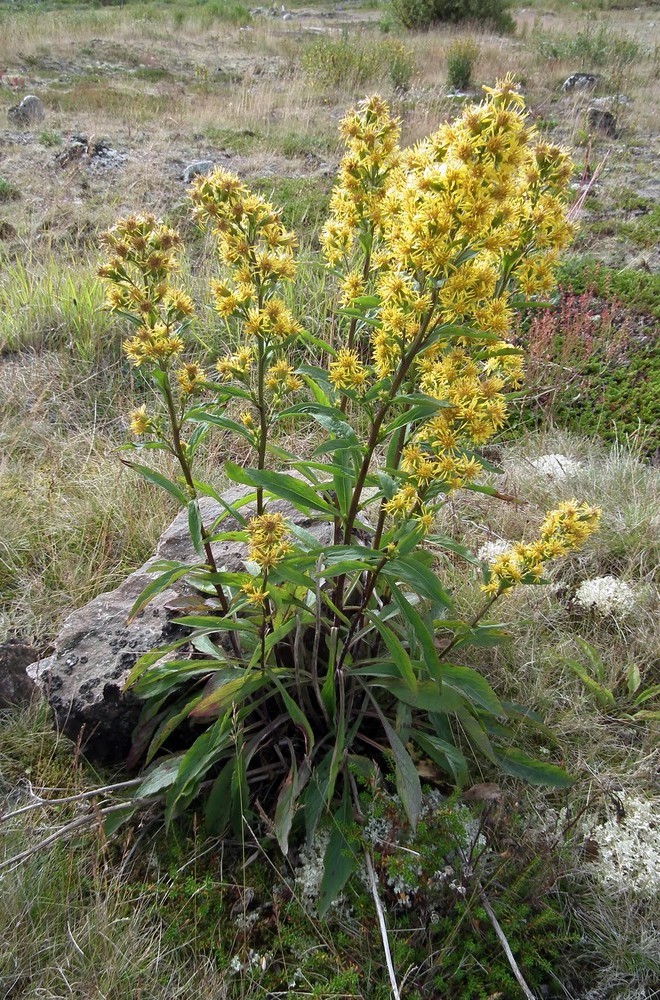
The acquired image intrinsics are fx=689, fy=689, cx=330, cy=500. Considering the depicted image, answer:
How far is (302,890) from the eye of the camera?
192 cm

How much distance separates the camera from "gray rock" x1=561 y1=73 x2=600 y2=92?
1074 centimetres

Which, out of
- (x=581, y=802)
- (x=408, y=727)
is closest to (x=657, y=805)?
(x=581, y=802)

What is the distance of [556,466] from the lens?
3658mm

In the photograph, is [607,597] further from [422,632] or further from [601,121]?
[601,121]

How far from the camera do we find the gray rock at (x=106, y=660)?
7.13ft

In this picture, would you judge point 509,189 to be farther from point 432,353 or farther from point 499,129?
point 432,353

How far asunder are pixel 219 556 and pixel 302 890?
3.83 feet

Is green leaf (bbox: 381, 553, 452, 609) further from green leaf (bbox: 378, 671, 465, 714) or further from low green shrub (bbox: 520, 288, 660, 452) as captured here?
low green shrub (bbox: 520, 288, 660, 452)

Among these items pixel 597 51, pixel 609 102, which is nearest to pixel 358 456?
pixel 609 102

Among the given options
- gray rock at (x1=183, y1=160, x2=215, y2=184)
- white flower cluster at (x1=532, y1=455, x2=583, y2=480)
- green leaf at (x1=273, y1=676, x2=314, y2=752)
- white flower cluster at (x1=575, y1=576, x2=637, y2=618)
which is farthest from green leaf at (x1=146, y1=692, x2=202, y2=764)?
gray rock at (x1=183, y1=160, x2=215, y2=184)

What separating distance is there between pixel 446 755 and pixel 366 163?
1640 millimetres

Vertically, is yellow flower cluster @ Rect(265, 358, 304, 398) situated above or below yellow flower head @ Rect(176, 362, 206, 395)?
below

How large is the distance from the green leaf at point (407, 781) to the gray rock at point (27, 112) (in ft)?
34.3

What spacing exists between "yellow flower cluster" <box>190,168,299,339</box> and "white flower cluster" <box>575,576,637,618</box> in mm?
1856
